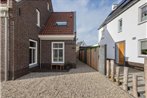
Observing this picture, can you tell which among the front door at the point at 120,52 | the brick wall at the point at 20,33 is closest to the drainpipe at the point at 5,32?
the brick wall at the point at 20,33

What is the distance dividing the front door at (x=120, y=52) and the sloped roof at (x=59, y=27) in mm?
5494

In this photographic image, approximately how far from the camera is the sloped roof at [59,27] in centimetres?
1338

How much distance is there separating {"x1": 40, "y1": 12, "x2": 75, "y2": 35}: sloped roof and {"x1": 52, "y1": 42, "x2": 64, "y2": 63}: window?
45.1 inches

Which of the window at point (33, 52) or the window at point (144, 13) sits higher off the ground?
the window at point (144, 13)

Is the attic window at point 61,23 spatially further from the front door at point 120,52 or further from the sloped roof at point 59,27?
the front door at point 120,52

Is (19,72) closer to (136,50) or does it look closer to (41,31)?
(41,31)

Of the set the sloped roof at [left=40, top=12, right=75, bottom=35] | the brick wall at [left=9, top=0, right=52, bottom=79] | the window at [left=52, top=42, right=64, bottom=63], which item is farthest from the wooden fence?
the brick wall at [left=9, top=0, right=52, bottom=79]

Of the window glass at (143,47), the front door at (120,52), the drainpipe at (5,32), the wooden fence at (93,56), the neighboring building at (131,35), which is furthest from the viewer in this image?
the front door at (120,52)

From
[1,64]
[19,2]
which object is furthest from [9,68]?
[19,2]

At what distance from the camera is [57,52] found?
44.3ft

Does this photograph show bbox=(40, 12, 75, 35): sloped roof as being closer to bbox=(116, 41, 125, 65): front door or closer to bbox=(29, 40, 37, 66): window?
bbox=(29, 40, 37, 66): window

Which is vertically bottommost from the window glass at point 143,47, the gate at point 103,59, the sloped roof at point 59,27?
the gate at point 103,59

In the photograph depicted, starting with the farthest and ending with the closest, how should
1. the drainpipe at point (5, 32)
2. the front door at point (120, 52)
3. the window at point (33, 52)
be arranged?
the front door at point (120, 52), the window at point (33, 52), the drainpipe at point (5, 32)

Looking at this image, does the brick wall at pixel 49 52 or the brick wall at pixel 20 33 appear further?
the brick wall at pixel 49 52
